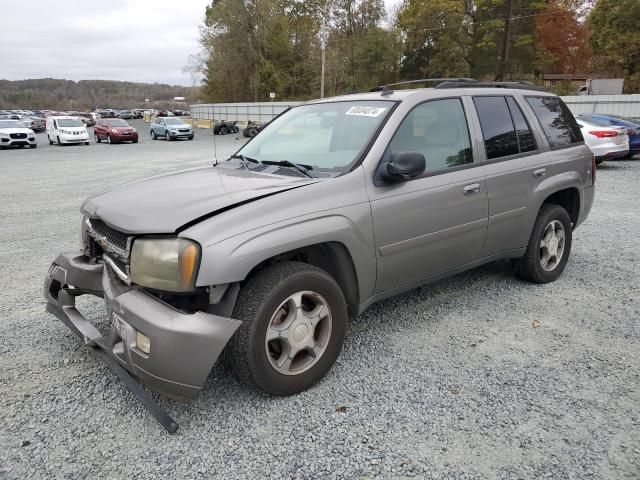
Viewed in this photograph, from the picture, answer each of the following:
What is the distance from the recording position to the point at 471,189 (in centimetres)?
365

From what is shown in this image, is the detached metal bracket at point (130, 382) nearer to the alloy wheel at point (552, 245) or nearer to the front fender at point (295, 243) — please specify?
the front fender at point (295, 243)

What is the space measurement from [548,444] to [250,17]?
57904mm

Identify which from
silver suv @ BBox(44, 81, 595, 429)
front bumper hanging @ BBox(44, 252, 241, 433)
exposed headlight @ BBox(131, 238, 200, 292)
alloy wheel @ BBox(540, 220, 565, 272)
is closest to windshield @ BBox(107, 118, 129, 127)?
silver suv @ BBox(44, 81, 595, 429)

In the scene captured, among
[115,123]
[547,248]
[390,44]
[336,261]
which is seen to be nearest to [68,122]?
[115,123]

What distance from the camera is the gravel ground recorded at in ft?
7.59

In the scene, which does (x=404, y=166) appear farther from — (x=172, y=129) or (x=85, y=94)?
(x=85, y=94)

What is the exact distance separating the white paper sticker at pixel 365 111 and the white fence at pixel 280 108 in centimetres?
439

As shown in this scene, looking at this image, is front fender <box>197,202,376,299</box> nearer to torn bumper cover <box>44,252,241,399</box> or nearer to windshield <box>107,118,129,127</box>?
torn bumper cover <box>44,252,241,399</box>

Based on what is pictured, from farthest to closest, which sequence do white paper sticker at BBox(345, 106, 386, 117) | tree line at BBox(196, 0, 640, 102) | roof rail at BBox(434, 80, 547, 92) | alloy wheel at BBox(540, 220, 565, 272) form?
tree line at BBox(196, 0, 640, 102), alloy wheel at BBox(540, 220, 565, 272), roof rail at BBox(434, 80, 547, 92), white paper sticker at BBox(345, 106, 386, 117)

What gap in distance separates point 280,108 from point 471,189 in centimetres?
4005

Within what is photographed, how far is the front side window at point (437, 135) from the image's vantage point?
3379mm

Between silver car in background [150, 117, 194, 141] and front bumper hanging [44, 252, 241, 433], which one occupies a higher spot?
silver car in background [150, 117, 194, 141]

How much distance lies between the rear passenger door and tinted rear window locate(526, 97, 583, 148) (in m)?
0.22

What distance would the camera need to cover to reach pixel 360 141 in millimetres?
3303
